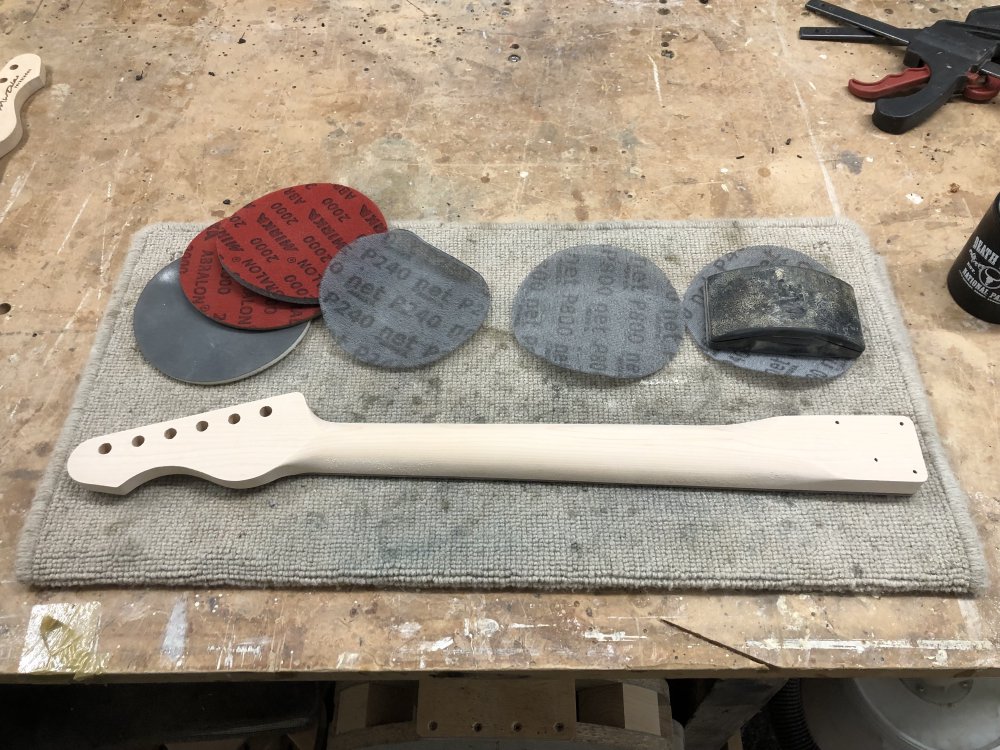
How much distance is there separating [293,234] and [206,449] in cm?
30

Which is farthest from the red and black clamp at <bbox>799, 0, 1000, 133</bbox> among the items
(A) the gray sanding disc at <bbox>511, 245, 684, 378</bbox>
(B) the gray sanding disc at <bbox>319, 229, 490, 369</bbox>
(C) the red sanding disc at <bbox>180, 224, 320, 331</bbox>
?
(C) the red sanding disc at <bbox>180, 224, 320, 331</bbox>

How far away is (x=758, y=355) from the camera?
2.41 feet

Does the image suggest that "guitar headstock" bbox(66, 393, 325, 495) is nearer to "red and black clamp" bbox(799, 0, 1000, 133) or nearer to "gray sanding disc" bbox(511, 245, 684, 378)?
"gray sanding disc" bbox(511, 245, 684, 378)

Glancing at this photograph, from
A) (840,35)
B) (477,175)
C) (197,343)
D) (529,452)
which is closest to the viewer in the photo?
(529,452)

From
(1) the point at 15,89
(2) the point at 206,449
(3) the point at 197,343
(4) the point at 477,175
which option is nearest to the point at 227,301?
(3) the point at 197,343

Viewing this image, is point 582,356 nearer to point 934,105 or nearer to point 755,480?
point 755,480

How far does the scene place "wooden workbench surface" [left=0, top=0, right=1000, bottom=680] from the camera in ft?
1.97

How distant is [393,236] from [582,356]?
0.29 m

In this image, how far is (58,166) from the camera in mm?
955

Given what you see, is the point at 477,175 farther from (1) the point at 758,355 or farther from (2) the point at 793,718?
(2) the point at 793,718

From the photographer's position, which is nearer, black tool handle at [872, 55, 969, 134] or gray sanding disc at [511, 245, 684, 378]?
gray sanding disc at [511, 245, 684, 378]

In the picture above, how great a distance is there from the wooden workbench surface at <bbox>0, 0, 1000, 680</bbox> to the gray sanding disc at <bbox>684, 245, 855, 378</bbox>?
92mm

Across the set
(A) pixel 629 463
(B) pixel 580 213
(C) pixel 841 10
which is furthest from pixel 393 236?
(C) pixel 841 10

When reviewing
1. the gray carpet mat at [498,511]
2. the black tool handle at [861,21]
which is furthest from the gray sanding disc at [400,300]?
the black tool handle at [861,21]
